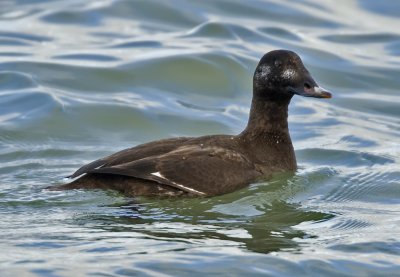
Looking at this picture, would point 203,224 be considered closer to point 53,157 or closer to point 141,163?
point 141,163

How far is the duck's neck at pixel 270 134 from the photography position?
977 cm

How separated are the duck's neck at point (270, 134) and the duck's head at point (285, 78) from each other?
0.14m

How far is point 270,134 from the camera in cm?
995

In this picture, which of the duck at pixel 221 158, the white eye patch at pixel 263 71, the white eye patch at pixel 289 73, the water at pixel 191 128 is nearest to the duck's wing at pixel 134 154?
the duck at pixel 221 158

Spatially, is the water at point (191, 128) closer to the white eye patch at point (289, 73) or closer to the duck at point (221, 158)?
the duck at point (221, 158)

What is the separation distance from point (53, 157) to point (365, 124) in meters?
3.88

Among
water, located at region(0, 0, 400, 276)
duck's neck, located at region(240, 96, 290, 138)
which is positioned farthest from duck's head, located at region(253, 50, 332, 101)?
water, located at region(0, 0, 400, 276)

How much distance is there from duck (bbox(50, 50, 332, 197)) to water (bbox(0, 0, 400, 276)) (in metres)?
0.11

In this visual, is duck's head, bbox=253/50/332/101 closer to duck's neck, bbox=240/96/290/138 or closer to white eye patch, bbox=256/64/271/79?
white eye patch, bbox=256/64/271/79

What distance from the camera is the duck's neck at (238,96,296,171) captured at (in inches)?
385

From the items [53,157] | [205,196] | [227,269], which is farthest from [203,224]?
[53,157]

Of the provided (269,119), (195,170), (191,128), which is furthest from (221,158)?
(191,128)

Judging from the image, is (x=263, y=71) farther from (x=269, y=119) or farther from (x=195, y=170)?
(x=195, y=170)

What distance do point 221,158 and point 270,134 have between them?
0.81 meters
